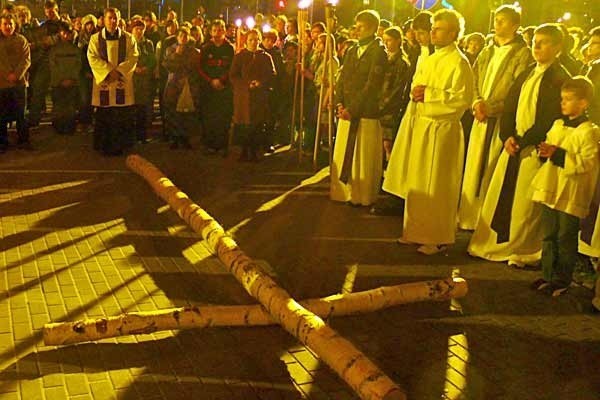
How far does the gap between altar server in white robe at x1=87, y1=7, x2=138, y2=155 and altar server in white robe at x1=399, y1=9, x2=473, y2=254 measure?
5498 mm

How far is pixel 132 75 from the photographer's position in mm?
11922

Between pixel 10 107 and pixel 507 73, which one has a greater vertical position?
pixel 507 73

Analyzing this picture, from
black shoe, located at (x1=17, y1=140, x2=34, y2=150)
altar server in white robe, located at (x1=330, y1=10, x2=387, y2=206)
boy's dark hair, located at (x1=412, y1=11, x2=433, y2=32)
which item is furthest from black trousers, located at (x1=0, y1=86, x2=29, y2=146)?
boy's dark hair, located at (x1=412, y1=11, x2=433, y2=32)

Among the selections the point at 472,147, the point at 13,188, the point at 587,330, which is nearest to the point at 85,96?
the point at 13,188

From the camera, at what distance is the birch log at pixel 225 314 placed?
507cm

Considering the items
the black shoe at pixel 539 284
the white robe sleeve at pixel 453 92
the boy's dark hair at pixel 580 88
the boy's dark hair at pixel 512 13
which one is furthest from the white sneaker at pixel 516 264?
the boy's dark hair at pixel 512 13

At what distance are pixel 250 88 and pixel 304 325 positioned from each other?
24.0 ft

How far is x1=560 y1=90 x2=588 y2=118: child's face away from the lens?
20.1ft

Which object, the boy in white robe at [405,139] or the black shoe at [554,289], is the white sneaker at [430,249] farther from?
the black shoe at [554,289]

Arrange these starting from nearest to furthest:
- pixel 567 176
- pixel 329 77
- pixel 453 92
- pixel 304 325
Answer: pixel 304 325 → pixel 567 176 → pixel 453 92 → pixel 329 77

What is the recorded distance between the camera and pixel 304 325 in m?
4.93

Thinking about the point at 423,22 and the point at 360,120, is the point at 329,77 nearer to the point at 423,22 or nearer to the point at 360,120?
the point at 360,120

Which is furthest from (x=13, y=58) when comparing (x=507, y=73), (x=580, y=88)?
(x=580, y=88)

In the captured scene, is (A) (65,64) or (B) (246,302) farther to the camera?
(A) (65,64)
